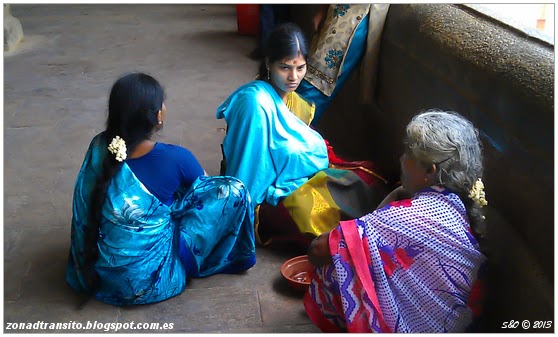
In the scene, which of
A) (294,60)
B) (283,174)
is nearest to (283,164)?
(283,174)

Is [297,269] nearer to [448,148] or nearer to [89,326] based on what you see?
[89,326]

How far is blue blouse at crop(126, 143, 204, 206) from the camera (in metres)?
2.51

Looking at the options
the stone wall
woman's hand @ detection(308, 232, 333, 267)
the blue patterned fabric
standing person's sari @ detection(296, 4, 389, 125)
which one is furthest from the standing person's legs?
woman's hand @ detection(308, 232, 333, 267)

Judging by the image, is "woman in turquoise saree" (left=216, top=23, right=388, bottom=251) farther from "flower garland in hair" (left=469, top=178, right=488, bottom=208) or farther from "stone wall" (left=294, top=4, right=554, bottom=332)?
"flower garland in hair" (left=469, top=178, right=488, bottom=208)

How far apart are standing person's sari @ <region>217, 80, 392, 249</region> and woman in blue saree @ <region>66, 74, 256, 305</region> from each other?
25 cm

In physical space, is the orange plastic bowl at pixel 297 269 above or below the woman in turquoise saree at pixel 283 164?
below

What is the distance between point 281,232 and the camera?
302 cm

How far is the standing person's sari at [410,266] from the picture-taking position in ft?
6.79

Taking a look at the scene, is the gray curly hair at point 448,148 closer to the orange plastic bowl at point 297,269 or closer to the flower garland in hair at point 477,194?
the flower garland in hair at point 477,194

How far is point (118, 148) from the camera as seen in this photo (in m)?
2.42

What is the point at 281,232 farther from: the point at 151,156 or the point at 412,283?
the point at 412,283

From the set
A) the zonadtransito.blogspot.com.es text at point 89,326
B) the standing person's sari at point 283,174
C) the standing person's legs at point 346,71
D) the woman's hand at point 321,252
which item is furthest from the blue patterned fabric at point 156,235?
the standing person's legs at point 346,71

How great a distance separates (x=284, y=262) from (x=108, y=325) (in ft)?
2.71

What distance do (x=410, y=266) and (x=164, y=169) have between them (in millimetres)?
1032
